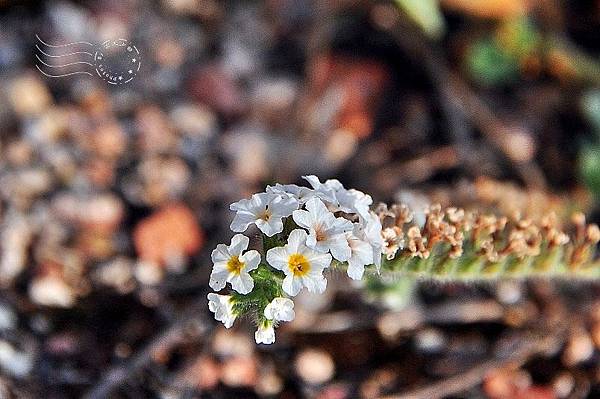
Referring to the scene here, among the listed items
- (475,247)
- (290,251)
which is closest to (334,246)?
(290,251)

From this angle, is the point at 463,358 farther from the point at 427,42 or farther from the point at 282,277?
the point at 427,42

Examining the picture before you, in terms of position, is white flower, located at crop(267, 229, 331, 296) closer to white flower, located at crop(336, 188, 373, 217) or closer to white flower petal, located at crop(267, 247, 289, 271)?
white flower petal, located at crop(267, 247, 289, 271)

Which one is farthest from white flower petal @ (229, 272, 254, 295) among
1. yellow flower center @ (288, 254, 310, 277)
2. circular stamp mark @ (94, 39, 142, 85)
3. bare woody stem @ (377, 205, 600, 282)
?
circular stamp mark @ (94, 39, 142, 85)

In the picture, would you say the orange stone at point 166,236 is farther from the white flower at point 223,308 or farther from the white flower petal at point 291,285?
the white flower petal at point 291,285

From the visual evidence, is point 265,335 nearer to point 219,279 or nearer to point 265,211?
point 219,279

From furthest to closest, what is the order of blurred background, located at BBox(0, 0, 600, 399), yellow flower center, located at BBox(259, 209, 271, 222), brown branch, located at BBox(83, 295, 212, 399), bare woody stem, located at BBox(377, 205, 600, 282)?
blurred background, located at BBox(0, 0, 600, 399) → brown branch, located at BBox(83, 295, 212, 399) → bare woody stem, located at BBox(377, 205, 600, 282) → yellow flower center, located at BBox(259, 209, 271, 222)

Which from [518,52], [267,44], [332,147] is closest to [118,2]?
[267,44]
